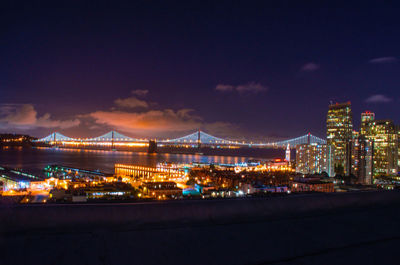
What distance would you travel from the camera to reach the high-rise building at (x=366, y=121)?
4073 centimetres

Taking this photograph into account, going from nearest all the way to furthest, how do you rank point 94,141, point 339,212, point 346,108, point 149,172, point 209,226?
point 209,226 → point 339,212 → point 149,172 → point 346,108 → point 94,141

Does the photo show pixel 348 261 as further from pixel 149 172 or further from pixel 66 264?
pixel 149 172

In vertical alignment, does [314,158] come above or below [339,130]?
below

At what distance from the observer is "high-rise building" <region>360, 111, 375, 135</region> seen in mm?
40731

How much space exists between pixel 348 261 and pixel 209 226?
777mm

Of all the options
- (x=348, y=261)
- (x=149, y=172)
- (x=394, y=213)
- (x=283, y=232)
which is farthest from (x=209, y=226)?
(x=149, y=172)

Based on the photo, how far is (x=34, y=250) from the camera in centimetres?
138

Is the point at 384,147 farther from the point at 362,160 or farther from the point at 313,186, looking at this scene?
the point at 313,186

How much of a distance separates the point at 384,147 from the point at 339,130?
18.2 feet

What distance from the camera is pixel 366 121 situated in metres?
42.2

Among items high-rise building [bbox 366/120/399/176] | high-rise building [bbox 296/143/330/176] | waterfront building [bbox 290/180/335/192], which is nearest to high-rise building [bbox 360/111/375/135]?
high-rise building [bbox 366/120/399/176]

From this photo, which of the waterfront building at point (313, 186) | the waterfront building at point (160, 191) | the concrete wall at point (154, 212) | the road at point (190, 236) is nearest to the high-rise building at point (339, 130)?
the waterfront building at point (313, 186)

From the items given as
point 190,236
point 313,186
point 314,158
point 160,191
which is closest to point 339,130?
point 314,158

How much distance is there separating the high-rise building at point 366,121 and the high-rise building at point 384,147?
2.38ft
